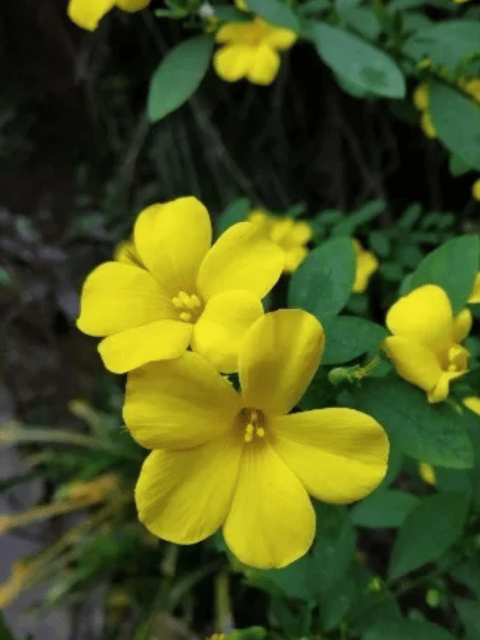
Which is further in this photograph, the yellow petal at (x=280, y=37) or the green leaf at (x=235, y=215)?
the yellow petal at (x=280, y=37)

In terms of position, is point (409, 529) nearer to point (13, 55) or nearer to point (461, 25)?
point (461, 25)

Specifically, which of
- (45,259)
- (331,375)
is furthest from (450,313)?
(45,259)

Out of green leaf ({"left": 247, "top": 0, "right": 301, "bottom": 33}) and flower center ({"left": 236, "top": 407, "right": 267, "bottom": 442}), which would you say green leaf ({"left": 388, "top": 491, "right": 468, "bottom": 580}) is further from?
green leaf ({"left": 247, "top": 0, "right": 301, "bottom": 33})

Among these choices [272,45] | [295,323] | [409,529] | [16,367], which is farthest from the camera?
[16,367]

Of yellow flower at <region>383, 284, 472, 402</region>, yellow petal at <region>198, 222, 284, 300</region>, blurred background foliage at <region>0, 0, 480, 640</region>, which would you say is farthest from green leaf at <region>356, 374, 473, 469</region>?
blurred background foliage at <region>0, 0, 480, 640</region>

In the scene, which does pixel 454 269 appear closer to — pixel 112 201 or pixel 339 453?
pixel 339 453

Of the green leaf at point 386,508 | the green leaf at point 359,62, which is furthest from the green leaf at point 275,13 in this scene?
the green leaf at point 386,508

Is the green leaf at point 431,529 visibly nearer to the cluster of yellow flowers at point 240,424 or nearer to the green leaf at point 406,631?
the green leaf at point 406,631
